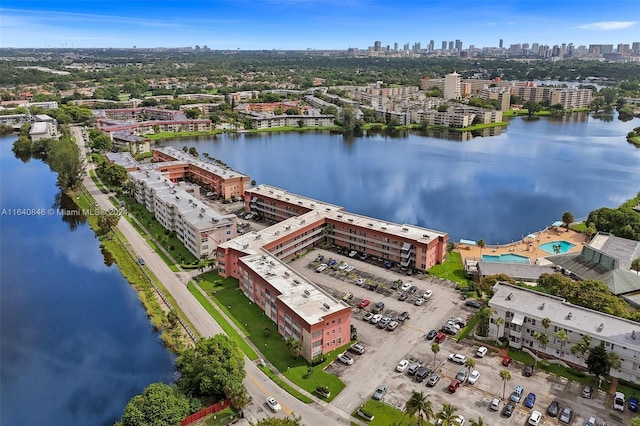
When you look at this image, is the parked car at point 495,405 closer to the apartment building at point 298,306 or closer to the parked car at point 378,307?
the apartment building at point 298,306

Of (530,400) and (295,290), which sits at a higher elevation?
(295,290)

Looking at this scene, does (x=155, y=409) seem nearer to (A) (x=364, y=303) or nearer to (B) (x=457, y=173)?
(A) (x=364, y=303)

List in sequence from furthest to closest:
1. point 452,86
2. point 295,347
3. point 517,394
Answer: point 452,86
point 295,347
point 517,394

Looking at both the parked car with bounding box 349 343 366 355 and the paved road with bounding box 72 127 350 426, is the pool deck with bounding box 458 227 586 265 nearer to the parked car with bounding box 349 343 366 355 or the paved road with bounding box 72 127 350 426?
the parked car with bounding box 349 343 366 355

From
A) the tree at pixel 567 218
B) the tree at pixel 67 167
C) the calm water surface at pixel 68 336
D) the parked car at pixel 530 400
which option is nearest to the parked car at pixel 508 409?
the parked car at pixel 530 400

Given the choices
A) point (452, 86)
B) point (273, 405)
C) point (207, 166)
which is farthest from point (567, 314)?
point (452, 86)

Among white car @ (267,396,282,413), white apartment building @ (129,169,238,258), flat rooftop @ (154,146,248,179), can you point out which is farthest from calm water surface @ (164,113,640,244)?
white car @ (267,396,282,413)

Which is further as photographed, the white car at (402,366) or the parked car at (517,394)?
the white car at (402,366)
